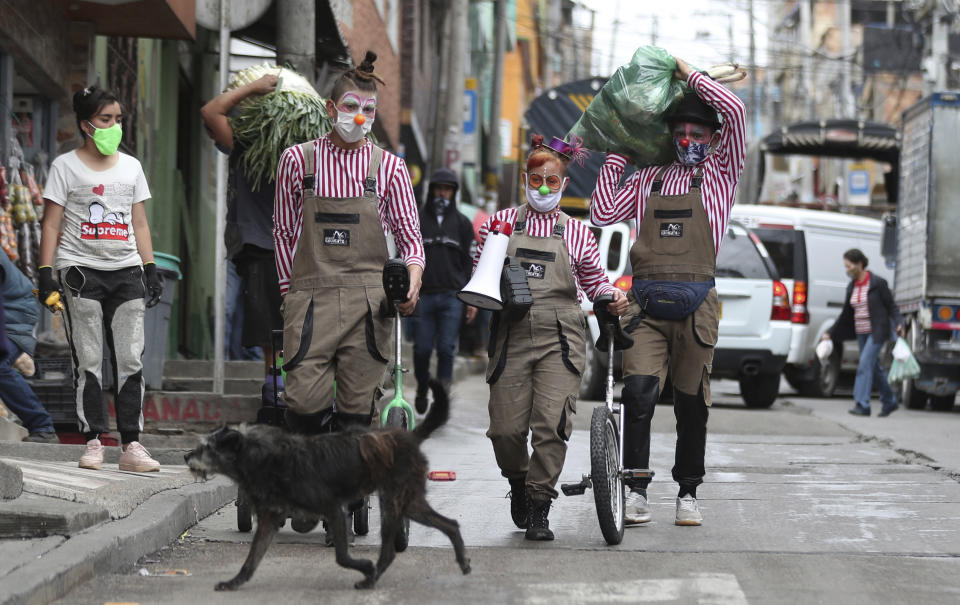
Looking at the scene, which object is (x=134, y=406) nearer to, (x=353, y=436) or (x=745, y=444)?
(x=353, y=436)

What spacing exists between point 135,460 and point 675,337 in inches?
113

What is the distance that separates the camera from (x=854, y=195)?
33531mm

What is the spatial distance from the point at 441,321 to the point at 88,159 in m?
5.60

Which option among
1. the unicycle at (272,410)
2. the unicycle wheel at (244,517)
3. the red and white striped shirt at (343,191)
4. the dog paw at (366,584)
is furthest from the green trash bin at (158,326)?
the dog paw at (366,584)

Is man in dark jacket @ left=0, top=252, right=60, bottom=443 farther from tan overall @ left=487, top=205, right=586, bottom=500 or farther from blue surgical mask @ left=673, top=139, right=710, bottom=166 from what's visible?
blue surgical mask @ left=673, top=139, right=710, bottom=166

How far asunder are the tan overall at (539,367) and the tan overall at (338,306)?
64 centimetres

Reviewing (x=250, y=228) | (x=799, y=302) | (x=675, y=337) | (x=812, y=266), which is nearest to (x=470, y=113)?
(x=812, y=266)

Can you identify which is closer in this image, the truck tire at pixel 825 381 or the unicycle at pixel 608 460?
the unicycle at pixel 608 460

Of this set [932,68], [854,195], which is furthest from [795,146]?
[854,195]

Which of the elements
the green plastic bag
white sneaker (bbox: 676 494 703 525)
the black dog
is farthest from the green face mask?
white sneaker (bbox: 676 494 703 525)

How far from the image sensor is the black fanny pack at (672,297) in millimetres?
7172

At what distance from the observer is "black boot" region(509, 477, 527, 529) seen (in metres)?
7.06

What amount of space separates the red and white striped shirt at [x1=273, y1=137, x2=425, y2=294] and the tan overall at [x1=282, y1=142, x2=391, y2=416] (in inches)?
1.8

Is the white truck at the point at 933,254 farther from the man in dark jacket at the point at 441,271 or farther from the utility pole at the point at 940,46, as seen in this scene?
the utility pole at the point at 940,46
